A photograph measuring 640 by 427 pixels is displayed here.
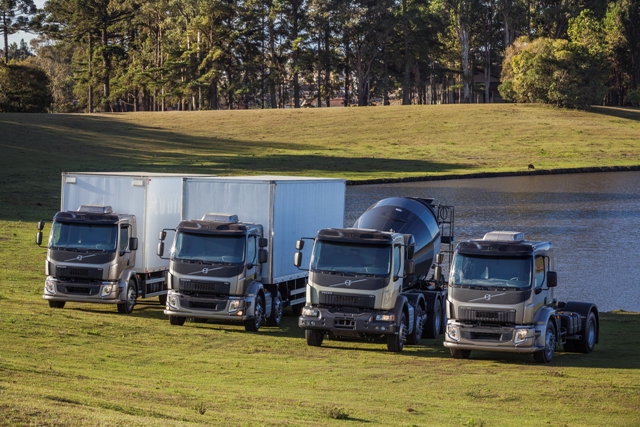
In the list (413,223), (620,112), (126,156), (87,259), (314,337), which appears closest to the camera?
(314,337)

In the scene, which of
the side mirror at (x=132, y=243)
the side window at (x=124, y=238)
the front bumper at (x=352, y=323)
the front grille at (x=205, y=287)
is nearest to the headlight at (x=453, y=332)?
the front bumper at (x=352, y=323)

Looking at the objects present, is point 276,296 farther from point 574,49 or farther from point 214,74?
A: point 214,74

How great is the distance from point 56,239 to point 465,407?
46.1ft

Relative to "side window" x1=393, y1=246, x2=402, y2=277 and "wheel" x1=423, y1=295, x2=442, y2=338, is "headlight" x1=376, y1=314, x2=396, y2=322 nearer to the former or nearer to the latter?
"side window" x1=393, y1=246, x2=402, y2=277

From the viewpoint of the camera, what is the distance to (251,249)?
24.4m

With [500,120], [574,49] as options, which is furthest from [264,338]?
[574,49]

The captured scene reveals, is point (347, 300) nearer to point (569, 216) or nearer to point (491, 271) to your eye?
point (491, 271)

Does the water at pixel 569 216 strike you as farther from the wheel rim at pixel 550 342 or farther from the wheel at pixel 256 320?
the wheel at pixel 256 320

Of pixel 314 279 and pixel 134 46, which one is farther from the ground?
pixel 134 46

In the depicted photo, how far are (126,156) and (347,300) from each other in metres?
66.6

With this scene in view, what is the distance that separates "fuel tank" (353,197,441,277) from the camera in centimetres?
2736

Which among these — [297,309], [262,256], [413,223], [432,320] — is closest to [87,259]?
[262,256]

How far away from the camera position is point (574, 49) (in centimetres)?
12106

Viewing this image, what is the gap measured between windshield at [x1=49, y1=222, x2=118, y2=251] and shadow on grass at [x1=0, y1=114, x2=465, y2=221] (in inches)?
1238
